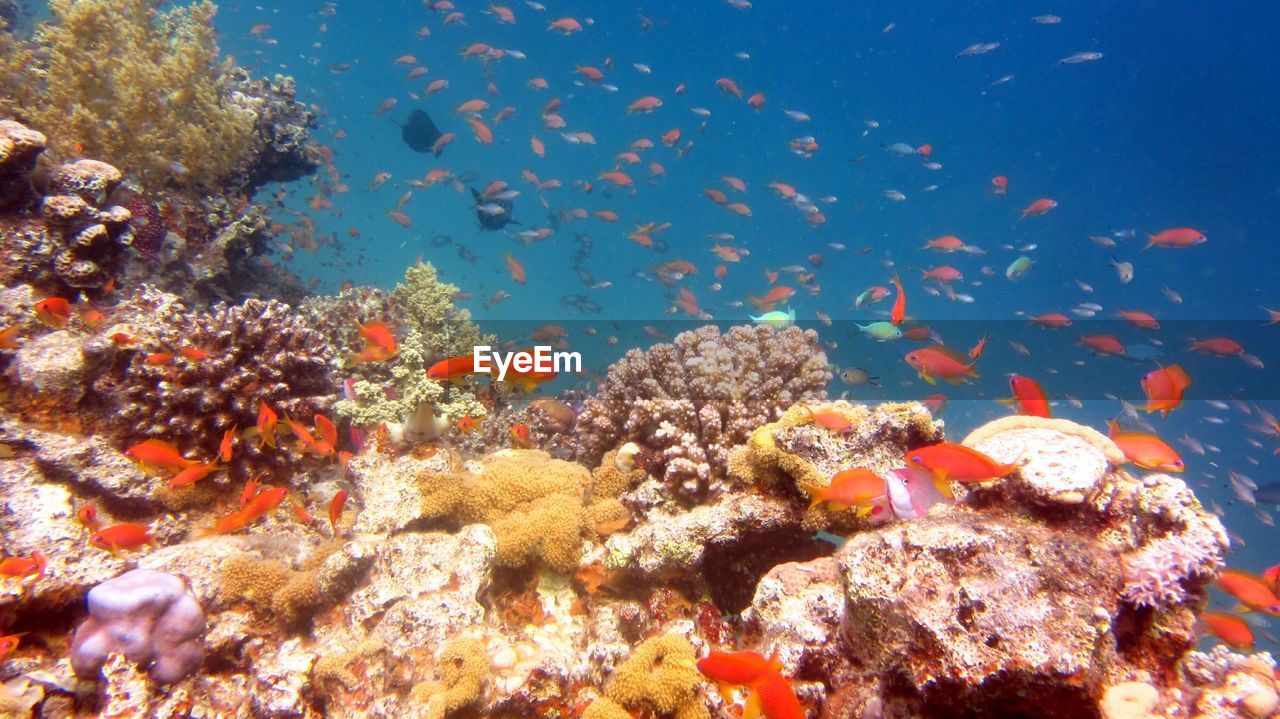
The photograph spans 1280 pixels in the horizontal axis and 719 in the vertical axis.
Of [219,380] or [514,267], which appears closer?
[219,380]

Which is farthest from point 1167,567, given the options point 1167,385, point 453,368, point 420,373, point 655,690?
point 420,373

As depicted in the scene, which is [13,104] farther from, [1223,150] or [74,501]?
[1223,150]

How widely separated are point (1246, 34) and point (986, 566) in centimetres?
8596

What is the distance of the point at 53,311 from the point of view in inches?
182

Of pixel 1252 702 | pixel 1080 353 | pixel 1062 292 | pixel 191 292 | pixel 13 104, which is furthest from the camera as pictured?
pixel 1062 292

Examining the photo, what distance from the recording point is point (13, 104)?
634 centimetres

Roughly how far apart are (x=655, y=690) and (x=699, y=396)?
8.90 ft

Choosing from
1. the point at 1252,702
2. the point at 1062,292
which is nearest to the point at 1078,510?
the point at 1252,702

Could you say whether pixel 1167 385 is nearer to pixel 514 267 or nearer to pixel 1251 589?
pixel 1251 589

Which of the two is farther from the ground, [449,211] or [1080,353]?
[449,211]

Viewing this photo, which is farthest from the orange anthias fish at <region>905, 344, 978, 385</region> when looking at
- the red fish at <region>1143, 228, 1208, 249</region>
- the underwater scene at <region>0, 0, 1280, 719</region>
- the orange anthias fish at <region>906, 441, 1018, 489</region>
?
the red fish at <region>1143, 228, 1208, 249</region>

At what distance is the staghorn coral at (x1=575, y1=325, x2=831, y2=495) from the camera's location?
4.67 m

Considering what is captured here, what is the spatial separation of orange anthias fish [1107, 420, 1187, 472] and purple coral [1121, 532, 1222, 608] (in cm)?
150

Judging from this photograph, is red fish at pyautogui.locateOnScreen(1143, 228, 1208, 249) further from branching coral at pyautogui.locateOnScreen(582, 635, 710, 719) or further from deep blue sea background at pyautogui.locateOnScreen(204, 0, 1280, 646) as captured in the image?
deep blue sea background at pyautogui.locateOnScreen(204, 0, 1280, 646)
